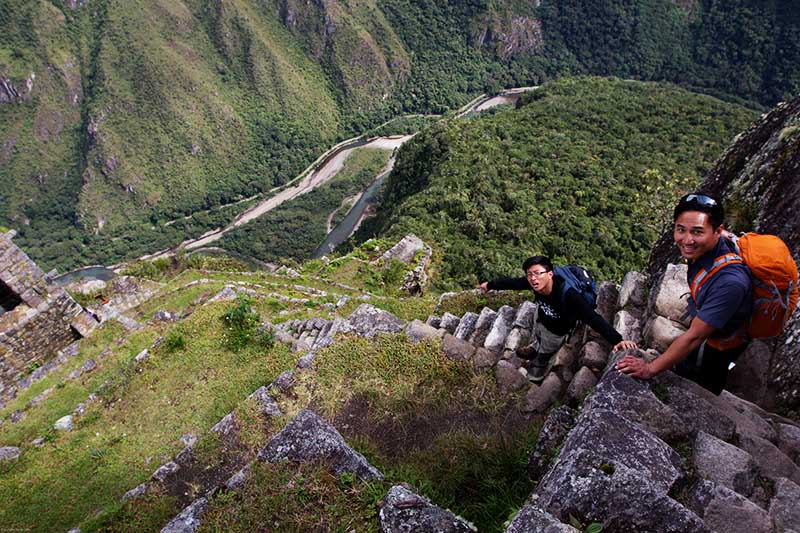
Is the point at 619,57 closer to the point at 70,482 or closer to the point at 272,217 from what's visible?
the point at 272,217

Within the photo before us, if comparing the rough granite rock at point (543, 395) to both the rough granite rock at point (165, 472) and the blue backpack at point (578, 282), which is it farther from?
the rough granite rock at point (165, 472)

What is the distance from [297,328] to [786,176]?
32.6 feet

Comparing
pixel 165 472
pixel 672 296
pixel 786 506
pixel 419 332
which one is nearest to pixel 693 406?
pixel 786 506

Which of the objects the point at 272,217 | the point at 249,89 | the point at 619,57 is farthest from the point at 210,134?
the point at 619,57

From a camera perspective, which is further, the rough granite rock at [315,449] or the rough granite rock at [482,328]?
the rough granite rock at [482,328]

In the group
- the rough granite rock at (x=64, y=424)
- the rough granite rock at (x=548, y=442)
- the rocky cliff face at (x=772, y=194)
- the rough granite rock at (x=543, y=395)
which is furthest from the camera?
the rough granite rock at (x=64, y=424)

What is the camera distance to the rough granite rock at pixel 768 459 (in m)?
3.76

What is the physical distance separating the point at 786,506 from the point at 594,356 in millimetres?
2348

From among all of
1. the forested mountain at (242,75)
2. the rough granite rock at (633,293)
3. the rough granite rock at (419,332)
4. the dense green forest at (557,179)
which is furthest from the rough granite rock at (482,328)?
the forested mountain at (242,75)

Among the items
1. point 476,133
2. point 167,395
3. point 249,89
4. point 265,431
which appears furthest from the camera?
point 249,89

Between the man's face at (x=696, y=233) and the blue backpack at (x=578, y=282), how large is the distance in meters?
1.48

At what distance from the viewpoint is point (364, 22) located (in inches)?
5143

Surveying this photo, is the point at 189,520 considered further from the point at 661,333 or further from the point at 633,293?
the point at 633,293

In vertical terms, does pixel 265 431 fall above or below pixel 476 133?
above
